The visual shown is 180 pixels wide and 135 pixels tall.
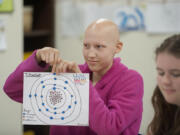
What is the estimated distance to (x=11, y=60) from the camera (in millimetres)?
1737

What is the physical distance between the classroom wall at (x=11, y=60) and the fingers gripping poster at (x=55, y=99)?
0.79 metres

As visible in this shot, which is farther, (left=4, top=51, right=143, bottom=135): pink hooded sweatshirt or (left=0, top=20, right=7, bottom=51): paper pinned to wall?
(left=0, top=20, right=7, bottom=51): paper pinned to wall

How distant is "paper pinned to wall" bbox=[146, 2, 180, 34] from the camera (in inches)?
85.8

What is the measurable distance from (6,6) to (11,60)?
328mm

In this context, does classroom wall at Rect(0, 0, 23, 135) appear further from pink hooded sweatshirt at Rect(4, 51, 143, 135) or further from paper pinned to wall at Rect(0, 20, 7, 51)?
pink hooded sweatshirt at Rect(4, 51, 143, 135)

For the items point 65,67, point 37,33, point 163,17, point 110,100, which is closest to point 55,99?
point 65,67

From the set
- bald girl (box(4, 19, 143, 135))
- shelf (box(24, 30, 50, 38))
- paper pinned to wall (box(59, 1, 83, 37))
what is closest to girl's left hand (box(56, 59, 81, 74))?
bald girl (box(4, 19, 143, 135))

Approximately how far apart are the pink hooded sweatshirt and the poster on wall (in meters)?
0.71

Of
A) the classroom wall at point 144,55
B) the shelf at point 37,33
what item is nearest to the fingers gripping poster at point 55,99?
the shelf at point 37,33

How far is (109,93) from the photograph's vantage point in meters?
1.11

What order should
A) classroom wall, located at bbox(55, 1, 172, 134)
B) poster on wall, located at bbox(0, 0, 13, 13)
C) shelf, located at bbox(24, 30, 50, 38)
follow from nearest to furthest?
poster on wall, located at bbox(0, 0, 13, 13) → shelf, located at bbox(24, 30, 50, 38) → classroom wall, located at bbox(55, 1, 172, 134)

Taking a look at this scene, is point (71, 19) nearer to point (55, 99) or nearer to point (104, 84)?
point (104, 84)

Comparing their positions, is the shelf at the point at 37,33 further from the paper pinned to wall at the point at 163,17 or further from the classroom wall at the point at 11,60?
the paper pinned to wall at the point at 163,17

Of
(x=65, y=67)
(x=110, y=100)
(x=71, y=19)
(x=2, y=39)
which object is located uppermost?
(x=71, y=19)
